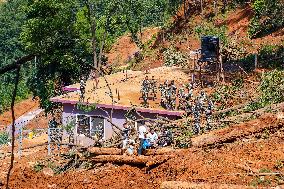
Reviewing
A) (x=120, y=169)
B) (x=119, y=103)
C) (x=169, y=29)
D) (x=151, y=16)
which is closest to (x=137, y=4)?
(x=169, y=29)

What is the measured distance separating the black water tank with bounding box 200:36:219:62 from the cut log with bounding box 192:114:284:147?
9.85 metres

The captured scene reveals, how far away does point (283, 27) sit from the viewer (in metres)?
33.4

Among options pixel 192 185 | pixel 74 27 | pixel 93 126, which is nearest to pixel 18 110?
pixel 74 27

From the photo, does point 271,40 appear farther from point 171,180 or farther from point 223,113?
point 171,180

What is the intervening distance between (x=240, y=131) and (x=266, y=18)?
25.9m

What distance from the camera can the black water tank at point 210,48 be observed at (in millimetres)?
22819

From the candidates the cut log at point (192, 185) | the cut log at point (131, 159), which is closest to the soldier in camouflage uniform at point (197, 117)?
the cut log at point (131, 159)

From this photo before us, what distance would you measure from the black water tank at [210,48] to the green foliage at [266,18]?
391 inches

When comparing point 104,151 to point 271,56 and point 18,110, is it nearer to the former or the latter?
point 271,56

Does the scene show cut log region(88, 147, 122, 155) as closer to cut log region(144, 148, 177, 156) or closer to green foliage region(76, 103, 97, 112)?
cut log region(144, 148, 177, 156)

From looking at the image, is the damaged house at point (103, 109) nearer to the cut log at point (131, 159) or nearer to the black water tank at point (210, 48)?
the black water tank at point (210, 48)

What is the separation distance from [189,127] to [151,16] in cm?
4544

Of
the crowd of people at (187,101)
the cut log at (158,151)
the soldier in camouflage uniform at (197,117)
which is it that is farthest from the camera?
the crowd of people at (187,101)

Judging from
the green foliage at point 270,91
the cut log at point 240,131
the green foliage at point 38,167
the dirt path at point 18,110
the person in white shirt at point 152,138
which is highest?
the green foliage at point 270,91
